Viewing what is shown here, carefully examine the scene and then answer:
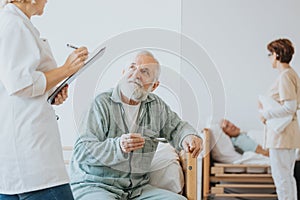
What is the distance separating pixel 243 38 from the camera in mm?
3221

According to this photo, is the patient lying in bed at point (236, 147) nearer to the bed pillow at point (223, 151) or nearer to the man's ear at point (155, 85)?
the bed pillow at point (223, 151)

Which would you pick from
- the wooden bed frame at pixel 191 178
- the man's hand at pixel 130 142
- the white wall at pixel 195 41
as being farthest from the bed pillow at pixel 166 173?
the man's hand at pixel 130 142

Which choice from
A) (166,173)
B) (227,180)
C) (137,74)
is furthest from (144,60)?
(227,180)

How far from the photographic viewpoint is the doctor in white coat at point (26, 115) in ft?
3.43

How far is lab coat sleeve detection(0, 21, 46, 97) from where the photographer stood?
40.9 inches

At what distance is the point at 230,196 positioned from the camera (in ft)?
9.55

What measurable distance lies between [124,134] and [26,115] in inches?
21.6

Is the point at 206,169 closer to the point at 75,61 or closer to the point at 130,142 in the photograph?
the point at 130,142

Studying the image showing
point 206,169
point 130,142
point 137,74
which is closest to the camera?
point 130,142

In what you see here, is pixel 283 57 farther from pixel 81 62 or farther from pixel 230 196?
pixel 81 62

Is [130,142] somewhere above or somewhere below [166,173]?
above

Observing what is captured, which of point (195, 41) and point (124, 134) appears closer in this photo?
point (124, 134)

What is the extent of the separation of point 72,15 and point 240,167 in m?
1.36

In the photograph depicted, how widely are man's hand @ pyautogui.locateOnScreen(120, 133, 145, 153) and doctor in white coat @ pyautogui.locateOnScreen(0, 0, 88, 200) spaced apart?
0.42 metres
